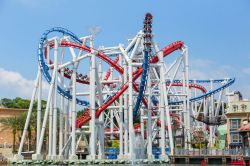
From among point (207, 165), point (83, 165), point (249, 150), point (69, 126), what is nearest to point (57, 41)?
point (69, 126)

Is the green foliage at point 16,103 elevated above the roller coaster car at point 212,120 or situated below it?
above

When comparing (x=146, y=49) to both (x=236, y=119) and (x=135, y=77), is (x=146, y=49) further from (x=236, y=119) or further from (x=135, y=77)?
(x=236, y=119)

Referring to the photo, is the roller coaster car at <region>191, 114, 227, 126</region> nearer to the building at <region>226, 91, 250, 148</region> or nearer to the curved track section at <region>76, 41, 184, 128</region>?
the building at <region>226, 91, 250, 148</region>

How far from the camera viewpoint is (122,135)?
164 ft

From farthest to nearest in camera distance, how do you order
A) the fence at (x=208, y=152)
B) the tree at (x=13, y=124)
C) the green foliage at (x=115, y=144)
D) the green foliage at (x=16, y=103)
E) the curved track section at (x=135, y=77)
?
the green foliage at (x=16, y=103)
the green foliage at (x=115, y=144)
the tree at (x=13, y=124)
the curved track section at (x=135, y=77)
the fence at (x=208, y=152)

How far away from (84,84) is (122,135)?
1067 cm

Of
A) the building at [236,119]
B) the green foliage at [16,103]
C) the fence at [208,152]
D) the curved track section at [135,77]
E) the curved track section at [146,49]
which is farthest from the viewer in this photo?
the green foliage at [16,103]

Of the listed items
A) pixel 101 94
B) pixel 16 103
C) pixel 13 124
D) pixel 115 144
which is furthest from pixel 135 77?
pixel 16 103

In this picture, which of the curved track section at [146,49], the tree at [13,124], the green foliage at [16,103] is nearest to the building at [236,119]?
the curved track section at [146,49]

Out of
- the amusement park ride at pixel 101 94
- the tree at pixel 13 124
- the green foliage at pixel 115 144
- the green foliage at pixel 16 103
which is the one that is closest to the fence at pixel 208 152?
the amusement park ride at pixel 101 94

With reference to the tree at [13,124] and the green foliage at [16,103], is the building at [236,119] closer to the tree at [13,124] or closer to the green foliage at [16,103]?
the tree at [13,124]

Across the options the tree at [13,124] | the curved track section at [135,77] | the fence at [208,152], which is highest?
the curved track section at [135,77]

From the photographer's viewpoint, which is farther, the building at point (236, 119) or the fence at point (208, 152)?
the building at point (236, 119)

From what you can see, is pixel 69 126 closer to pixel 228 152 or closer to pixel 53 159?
pixel 53 159
